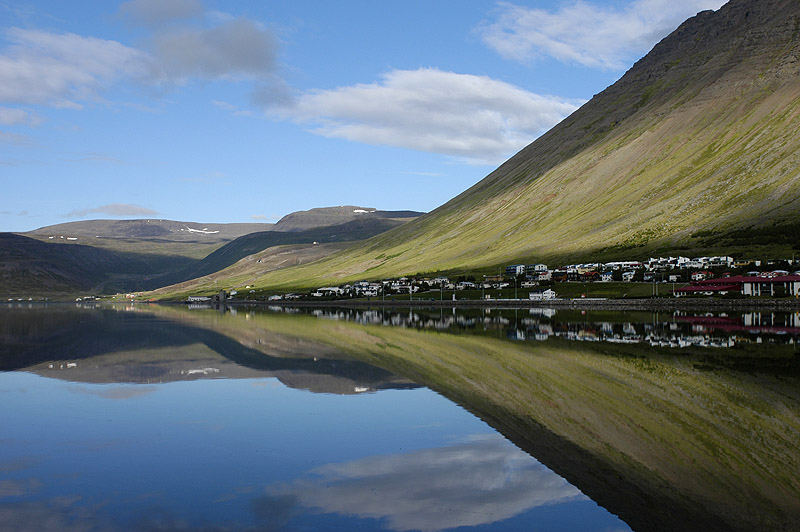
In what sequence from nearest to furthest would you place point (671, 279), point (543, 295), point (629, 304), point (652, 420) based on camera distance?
point (652, 420), point (629, 304), point (671, 279), point (543, 295)

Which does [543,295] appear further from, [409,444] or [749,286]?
[409,444]

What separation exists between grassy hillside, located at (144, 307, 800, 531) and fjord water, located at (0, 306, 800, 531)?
0.11m

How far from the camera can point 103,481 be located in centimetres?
2042

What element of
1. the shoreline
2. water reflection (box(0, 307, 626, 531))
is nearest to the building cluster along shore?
the shoreline

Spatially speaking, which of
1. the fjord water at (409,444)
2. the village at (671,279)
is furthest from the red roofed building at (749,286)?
the fjord water at (409,444)

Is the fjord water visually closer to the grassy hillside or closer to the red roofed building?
the grassy hillside

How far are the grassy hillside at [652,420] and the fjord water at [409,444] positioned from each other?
4.4 inches

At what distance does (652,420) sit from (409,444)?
10203 millimetres

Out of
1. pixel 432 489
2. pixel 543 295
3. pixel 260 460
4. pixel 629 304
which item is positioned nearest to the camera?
pixel 432 489

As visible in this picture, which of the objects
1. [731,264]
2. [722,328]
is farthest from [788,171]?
[722,328]

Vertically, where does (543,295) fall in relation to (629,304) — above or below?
above

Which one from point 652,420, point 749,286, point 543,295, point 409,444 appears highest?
point 749,286

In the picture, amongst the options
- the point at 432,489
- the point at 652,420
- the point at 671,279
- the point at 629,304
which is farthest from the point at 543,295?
the point at 432,489

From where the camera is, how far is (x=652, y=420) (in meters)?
28.4
